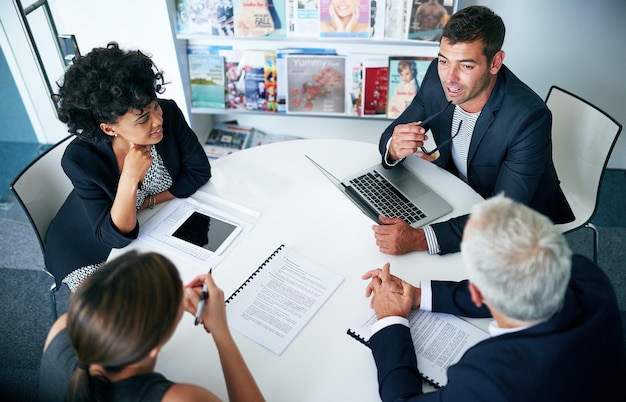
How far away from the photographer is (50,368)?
125 cm

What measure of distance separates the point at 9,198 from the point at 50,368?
7.12 ft

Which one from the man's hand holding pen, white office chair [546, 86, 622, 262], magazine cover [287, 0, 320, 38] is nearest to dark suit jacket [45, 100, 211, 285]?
the man's hand holding pen

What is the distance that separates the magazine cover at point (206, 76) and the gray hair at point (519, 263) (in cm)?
214

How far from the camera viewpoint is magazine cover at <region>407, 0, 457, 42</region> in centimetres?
257

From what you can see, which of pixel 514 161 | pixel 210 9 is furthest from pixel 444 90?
pixel 210 9

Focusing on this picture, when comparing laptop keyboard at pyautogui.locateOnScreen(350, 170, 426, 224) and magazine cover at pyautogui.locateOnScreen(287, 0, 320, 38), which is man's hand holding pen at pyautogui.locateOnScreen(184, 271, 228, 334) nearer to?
laptop keyboard at pyautogui.locateOnScreen(350, 170, 426, 224)

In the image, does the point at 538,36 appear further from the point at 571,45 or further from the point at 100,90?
the point at 100,90

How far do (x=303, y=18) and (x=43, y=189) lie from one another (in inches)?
57.7

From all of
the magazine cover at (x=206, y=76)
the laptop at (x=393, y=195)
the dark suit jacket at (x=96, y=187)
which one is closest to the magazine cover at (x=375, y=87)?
the magazine cover at (x=206, y=76)

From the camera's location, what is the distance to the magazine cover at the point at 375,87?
2816 mm

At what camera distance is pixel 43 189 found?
196 cm

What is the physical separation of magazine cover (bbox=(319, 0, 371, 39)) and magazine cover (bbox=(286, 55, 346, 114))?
0.19 metres

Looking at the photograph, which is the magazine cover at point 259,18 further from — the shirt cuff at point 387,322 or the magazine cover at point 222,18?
the shirt cuff at point 387,322

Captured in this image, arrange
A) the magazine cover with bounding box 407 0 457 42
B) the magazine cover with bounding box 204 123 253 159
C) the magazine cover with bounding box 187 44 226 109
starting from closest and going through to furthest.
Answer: the magazine cover with bounding box 407 0 457 42 → the magazine cover with bounding box 187 44 226 109 → the magazine cover with bounding box 204 123 253 159
